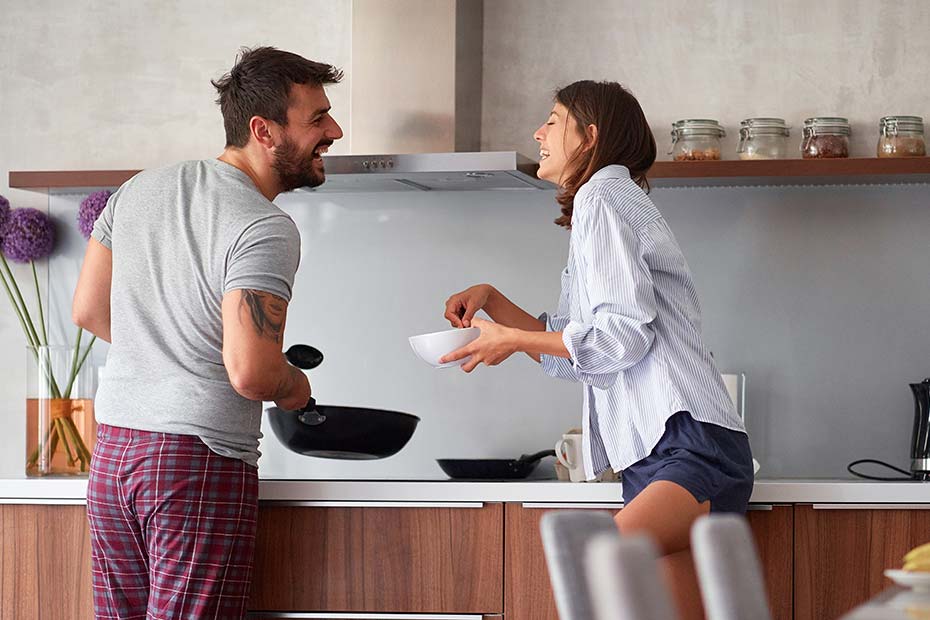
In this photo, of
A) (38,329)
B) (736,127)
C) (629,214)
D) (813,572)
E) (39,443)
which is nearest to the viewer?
(629,214)

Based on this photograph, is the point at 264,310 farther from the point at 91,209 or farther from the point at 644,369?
the point at 91,209

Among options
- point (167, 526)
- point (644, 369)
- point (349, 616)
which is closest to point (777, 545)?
point (644, 369)

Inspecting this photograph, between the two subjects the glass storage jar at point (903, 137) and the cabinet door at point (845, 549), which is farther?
the glass storage jar at point (903, 137)

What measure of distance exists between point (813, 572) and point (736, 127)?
1248 mm

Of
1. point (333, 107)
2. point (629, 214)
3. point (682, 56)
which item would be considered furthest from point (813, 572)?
point (333, 107)

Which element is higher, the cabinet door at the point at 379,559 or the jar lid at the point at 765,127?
the jar lid at the point at 765,127

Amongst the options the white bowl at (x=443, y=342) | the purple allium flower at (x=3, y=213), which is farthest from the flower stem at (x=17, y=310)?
the white bowl at (x=443, y=342)

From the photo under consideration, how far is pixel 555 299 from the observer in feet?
10.6

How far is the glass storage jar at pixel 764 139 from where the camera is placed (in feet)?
9.87

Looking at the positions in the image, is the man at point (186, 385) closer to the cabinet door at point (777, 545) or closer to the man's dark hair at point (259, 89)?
the man's dark hair at point (259, 89)

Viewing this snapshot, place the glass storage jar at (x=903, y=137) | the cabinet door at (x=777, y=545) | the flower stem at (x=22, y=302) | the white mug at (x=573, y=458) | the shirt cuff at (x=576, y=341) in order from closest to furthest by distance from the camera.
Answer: the shirt cuff at (x=576, y=341) → the cabinet door at (x=777, y=545) → the white mug at (x=573, y=458) → the glass storage jar at (x=903, y=137) → the flower stem at (x=22, y=302)

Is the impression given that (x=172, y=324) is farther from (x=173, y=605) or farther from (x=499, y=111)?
(x=499, y=111)

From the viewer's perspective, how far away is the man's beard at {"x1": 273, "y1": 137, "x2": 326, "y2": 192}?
223 cm

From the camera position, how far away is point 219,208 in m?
2.08
